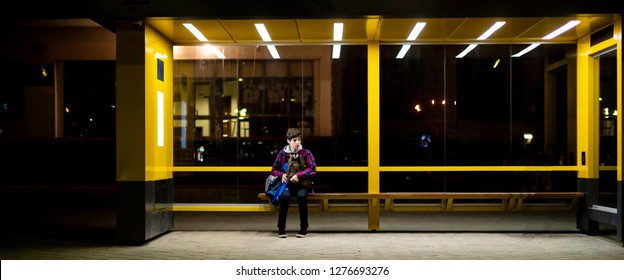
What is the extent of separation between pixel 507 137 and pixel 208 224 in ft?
19.5

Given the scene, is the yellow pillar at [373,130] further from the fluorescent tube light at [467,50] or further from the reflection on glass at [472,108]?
the fluorescent tube light at [467,50]

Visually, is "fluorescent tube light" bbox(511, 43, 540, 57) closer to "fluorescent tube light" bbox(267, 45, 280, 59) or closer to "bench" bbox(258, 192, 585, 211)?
"bench" bbox(258, 192, 585, 211)

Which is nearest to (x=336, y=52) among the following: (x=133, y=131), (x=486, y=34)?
(x=486, y=34)

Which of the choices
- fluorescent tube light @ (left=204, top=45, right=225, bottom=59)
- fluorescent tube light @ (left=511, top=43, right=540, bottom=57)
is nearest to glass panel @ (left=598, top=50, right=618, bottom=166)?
fluorescent tube light @ (left=511, top=43, right=540, bottom=57)

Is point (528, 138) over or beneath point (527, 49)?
beneath

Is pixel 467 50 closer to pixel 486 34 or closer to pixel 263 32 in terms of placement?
pixel 486 34

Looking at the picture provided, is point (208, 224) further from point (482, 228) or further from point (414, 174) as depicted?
point (414, 174)

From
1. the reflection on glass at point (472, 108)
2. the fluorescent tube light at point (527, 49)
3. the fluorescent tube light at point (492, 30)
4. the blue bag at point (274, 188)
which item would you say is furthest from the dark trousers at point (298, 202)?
the fluorescent tube light at point (527, 49)

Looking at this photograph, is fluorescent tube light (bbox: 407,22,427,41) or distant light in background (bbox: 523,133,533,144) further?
distant light in background (bbox: 523,133,533,144)

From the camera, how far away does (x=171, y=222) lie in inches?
392

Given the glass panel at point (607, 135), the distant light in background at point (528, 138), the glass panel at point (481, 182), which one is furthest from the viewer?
the glass panel at point (481, 182)

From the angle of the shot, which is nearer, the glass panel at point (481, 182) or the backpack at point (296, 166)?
the backpack at point (296, 166)

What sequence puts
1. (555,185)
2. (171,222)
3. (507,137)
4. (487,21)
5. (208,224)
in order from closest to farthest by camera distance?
(487,21), (171,222), (208,224), (507,137), (555,185)
